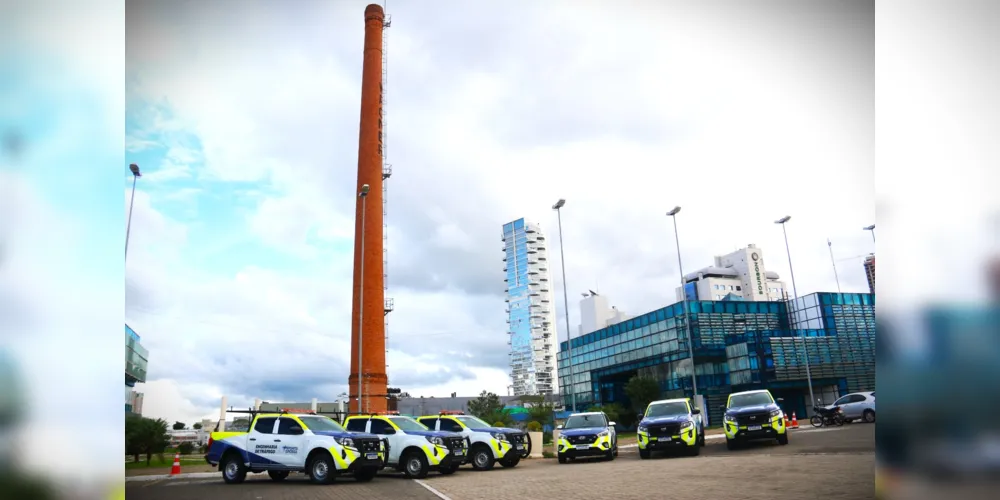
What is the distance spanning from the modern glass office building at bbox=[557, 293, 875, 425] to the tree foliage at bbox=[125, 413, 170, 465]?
6581cm

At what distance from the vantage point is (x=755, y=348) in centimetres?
6656

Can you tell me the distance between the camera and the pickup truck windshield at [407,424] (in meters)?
19.4

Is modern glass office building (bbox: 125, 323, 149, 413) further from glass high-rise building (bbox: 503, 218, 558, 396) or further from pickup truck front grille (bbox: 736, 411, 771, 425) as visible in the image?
glass high-rise building (bbox: 503, 218, 558, 396)

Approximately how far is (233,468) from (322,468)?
9.23ft

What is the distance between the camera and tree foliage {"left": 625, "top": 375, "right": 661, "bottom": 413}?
67.8 m

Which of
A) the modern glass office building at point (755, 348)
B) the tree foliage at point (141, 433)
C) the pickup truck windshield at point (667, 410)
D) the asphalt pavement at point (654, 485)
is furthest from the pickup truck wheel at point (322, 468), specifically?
the modern glass office building at point (755, 348)

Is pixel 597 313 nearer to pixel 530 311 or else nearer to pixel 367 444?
pixel 530 311

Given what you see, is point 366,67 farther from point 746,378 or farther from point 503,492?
point 746,378

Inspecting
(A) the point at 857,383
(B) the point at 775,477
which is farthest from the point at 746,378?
(B) the point at 775,477

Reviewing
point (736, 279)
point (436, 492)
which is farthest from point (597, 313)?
point (436, 492)

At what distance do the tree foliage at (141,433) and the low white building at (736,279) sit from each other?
11519 centimetres

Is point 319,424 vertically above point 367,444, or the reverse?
point 319,424

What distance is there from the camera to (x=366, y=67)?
44500mm

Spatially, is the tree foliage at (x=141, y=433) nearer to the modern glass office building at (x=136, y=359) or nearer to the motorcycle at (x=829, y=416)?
the modern glass office building at (x=136, y=359)
